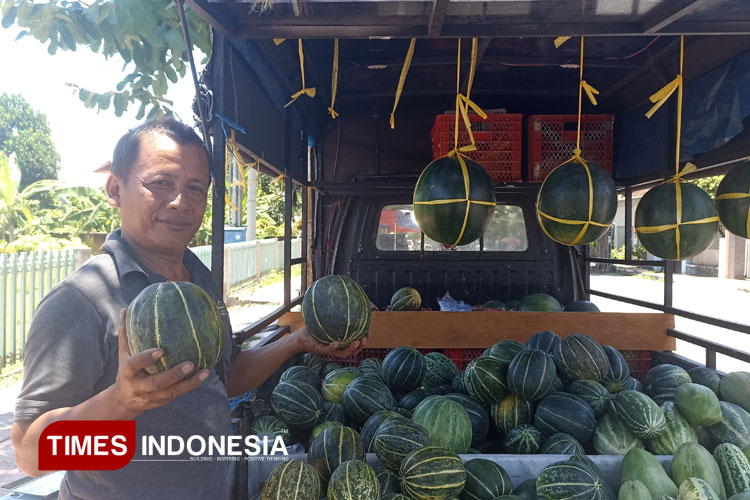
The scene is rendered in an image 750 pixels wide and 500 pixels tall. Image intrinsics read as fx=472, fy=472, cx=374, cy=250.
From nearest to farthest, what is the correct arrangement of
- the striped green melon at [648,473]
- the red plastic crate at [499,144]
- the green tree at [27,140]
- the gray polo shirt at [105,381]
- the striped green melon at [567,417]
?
the gray polo shirt at [105,381]
the striped green melon at [648,473]
the striped green melon at [567,417]
the red plastic crate at [499,144]
the green tree at [27,140]

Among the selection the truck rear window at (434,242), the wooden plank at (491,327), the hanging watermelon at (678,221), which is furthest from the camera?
the truck rear window at (434,242)

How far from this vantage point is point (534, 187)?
15.2 feet

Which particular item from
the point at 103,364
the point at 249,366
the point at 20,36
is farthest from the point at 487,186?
the point at 20,36

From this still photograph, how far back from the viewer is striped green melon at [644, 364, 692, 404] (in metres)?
2.83

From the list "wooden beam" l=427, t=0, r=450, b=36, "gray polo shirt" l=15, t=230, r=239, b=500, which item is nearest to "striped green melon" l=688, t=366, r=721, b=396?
"wooden beam" l=427, t=0, r=450, b=36

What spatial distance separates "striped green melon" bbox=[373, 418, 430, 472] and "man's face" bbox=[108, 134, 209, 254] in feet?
4.04

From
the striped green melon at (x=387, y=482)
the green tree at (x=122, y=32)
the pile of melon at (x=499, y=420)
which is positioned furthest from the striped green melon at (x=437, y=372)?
the green tree at (x=122, y=32)

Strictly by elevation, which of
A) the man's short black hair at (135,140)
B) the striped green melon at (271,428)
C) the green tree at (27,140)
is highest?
the green tree at (27,140)

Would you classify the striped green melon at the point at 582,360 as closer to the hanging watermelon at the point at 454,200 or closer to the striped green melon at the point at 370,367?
the hanging watermelon at the point at 454,200

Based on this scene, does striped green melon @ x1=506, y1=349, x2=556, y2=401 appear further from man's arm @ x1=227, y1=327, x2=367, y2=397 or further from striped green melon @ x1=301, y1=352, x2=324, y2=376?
striped green melon @ x1=301, y1=352, x2=324, y2=376

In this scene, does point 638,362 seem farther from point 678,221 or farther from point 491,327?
point 678,221

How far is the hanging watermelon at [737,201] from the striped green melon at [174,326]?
2809mm

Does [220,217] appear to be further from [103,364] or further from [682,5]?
[682,5]

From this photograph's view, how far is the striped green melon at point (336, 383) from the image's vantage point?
2.97 m
